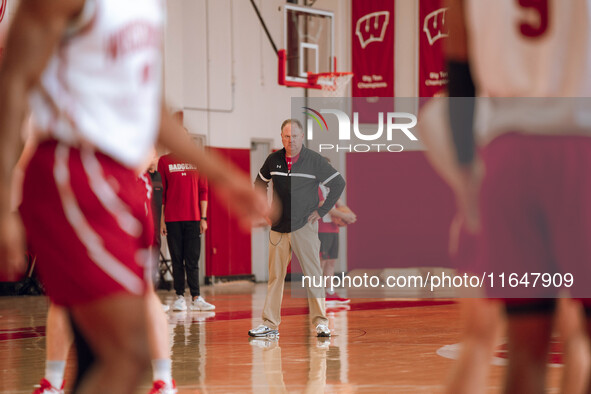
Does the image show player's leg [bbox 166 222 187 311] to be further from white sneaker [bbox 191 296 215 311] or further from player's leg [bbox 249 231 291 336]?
player's leg [bbox 249 231 291 336]

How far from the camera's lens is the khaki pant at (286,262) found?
23.4 feet

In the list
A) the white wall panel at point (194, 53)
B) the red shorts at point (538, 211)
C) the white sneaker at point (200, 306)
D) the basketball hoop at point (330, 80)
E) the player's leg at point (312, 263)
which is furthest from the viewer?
the white wall panel at point (194, 53)

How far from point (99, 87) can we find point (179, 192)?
768cm

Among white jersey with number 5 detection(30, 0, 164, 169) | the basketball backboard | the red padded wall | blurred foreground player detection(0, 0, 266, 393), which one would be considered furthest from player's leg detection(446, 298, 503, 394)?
the red padded wall

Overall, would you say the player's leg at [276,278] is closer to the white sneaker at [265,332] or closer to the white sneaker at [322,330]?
the white sneaker at [265,332]

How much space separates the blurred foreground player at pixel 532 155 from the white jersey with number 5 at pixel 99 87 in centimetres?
79

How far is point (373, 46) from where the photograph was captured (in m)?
16.9

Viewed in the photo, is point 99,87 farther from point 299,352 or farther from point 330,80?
→ point 330,80

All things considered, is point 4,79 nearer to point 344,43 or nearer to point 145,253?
point 145,253

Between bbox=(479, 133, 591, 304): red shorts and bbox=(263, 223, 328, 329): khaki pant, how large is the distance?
517 centimetres

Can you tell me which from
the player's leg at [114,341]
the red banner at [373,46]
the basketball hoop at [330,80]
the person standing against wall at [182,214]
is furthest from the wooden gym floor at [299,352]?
the red banner at [373,46]

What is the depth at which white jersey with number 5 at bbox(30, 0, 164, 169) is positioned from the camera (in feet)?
6.20

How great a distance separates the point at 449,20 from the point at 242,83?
547 inches

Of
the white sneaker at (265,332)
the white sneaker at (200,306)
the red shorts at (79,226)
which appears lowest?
the white sneaker at (200,306)
